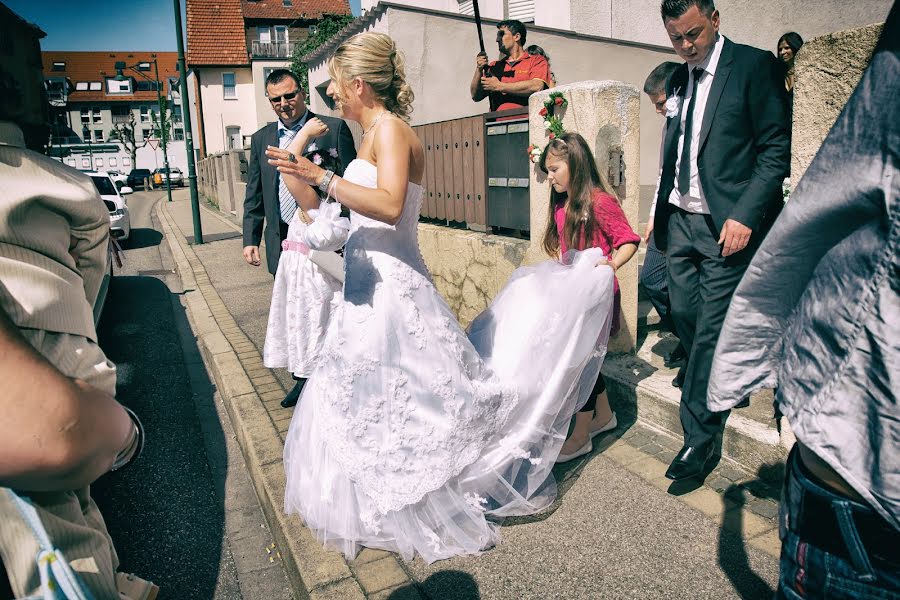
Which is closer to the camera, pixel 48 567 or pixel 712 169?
pixel 48 567

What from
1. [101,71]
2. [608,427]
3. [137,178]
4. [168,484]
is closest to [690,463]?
[608,427]

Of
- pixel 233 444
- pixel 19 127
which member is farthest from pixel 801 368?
pixel 233 444

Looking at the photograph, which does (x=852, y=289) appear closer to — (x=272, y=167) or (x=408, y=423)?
(x=408, y=423)

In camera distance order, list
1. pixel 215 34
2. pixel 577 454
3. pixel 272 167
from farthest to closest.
Result: pixel 215 34, pixel 272 167, pixel 577 454

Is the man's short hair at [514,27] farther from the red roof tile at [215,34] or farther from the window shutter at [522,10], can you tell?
the red roof tile at [215,34]

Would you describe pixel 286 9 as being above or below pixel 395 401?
above

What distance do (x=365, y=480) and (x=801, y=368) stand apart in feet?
7.01

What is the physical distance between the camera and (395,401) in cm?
301

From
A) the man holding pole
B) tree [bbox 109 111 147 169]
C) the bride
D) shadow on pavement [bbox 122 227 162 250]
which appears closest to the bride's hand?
the bride

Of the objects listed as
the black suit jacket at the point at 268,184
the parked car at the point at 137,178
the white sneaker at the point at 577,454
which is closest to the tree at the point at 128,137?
the parked car at the point at 137,178

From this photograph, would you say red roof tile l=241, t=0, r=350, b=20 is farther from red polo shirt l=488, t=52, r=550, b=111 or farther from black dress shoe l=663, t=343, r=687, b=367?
black dress shoe l=663, t=343, r=687, b=367

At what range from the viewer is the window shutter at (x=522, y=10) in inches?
518

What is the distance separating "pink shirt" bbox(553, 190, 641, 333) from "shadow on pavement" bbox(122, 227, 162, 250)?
569 inches

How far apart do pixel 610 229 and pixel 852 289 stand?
2740 millimetres
